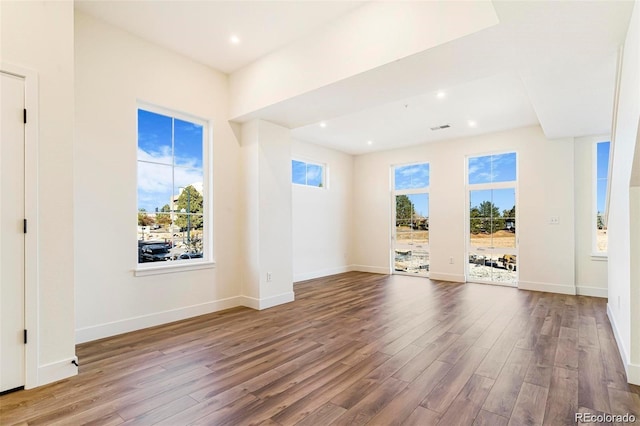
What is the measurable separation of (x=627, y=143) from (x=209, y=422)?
3.51 metres

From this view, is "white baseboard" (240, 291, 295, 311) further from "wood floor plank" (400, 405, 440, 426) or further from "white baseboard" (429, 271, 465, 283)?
"white baseboard" (429, 271, 465, 283)

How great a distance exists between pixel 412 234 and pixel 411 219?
13.8 inches

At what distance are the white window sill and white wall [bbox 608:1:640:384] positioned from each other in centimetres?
428

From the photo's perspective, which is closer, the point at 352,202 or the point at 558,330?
the point at 558,330

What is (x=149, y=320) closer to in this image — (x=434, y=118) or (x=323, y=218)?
(x=323, y=218)

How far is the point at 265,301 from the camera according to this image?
4.52 meters

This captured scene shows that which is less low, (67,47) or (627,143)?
(67,47)

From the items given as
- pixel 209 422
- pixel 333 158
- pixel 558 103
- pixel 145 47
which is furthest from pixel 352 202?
pixel 209 422

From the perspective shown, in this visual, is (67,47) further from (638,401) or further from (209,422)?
(638,401)

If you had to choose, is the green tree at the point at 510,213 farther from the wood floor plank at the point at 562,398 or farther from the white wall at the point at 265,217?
the white wall at the point at 265,217

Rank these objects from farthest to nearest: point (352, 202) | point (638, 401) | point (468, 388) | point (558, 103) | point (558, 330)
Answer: point (352, 202) → point (558, 103) → point (558, 330) → point (468, 388) → point (638, 401)

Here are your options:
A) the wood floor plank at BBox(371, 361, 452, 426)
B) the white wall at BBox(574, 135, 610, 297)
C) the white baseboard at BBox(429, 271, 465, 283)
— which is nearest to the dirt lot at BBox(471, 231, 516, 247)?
the white baseboard at BBox(429, 271, 465, 283)

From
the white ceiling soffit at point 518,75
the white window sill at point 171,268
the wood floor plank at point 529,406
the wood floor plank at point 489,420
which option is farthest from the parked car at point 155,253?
the wood floor plank at point 529,406

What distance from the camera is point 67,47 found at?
259 cm
